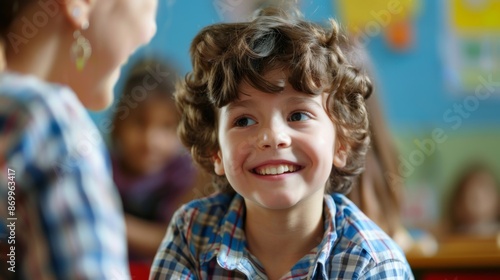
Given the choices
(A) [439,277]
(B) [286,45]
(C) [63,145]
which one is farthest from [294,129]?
(A) [439,277]

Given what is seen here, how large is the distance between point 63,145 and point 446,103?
2375 mm

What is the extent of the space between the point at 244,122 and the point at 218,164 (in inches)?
3.7

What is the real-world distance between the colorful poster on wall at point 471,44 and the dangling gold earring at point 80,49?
2.23 metres

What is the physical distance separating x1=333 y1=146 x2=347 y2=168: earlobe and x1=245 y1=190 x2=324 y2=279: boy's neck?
4 centimetres

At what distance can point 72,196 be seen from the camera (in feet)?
1.83

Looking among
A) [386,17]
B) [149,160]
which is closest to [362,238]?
[149,160]

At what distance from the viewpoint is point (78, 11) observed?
2.32 ft

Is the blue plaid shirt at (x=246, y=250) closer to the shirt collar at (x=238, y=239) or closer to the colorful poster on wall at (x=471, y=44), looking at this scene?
the shirt collar at (x=238, y=239)

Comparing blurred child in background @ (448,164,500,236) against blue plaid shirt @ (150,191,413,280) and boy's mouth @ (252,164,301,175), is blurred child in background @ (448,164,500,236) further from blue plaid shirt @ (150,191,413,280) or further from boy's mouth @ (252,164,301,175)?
boy's mouth @ (252,164,301,175)

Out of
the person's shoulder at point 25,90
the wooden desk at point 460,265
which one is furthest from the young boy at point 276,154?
the wooden desk at point 460,265

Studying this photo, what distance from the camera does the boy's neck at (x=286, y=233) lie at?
871 mm

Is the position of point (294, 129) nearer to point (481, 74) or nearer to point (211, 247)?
point (211, 247)

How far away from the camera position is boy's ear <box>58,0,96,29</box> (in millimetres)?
702

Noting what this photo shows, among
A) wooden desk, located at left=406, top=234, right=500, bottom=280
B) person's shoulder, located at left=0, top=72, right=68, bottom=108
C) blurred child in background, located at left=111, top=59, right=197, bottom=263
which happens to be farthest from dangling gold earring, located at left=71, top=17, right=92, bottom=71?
wooden desk, located at left=406, top=234, right=500, bottom=280
